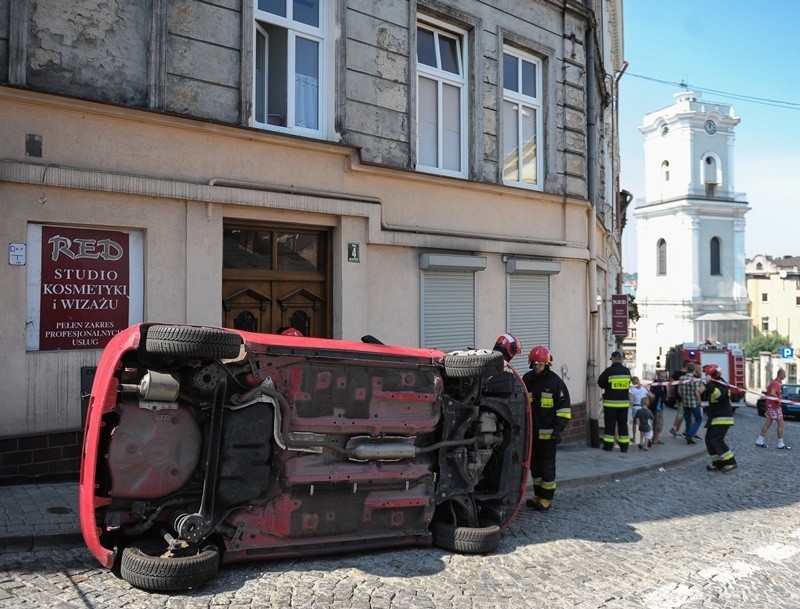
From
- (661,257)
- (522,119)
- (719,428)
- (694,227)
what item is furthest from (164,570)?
(661,257)

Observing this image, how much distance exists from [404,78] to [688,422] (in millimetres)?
8863

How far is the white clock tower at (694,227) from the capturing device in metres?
60.7

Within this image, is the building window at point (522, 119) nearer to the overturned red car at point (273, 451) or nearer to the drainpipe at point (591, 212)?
the drainpipe at point (591, 212)

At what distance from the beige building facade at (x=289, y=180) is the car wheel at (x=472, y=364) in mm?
3387

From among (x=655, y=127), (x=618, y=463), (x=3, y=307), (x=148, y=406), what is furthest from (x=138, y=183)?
(x=655, y=127)

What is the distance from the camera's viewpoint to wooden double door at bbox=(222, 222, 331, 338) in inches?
362

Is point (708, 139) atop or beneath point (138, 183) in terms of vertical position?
atop

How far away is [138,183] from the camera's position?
8.05m

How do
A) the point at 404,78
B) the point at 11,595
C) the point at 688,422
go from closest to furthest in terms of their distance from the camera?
the point at 11,595, the point at 404,78, the point at 688,422

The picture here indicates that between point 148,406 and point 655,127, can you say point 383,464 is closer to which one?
point 148,406

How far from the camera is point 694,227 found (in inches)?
2402

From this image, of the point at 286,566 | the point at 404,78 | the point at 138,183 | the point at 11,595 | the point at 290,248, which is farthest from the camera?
the point at 404,78

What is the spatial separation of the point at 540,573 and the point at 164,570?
283 cm

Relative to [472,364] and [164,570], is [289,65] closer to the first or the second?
[472,364]
